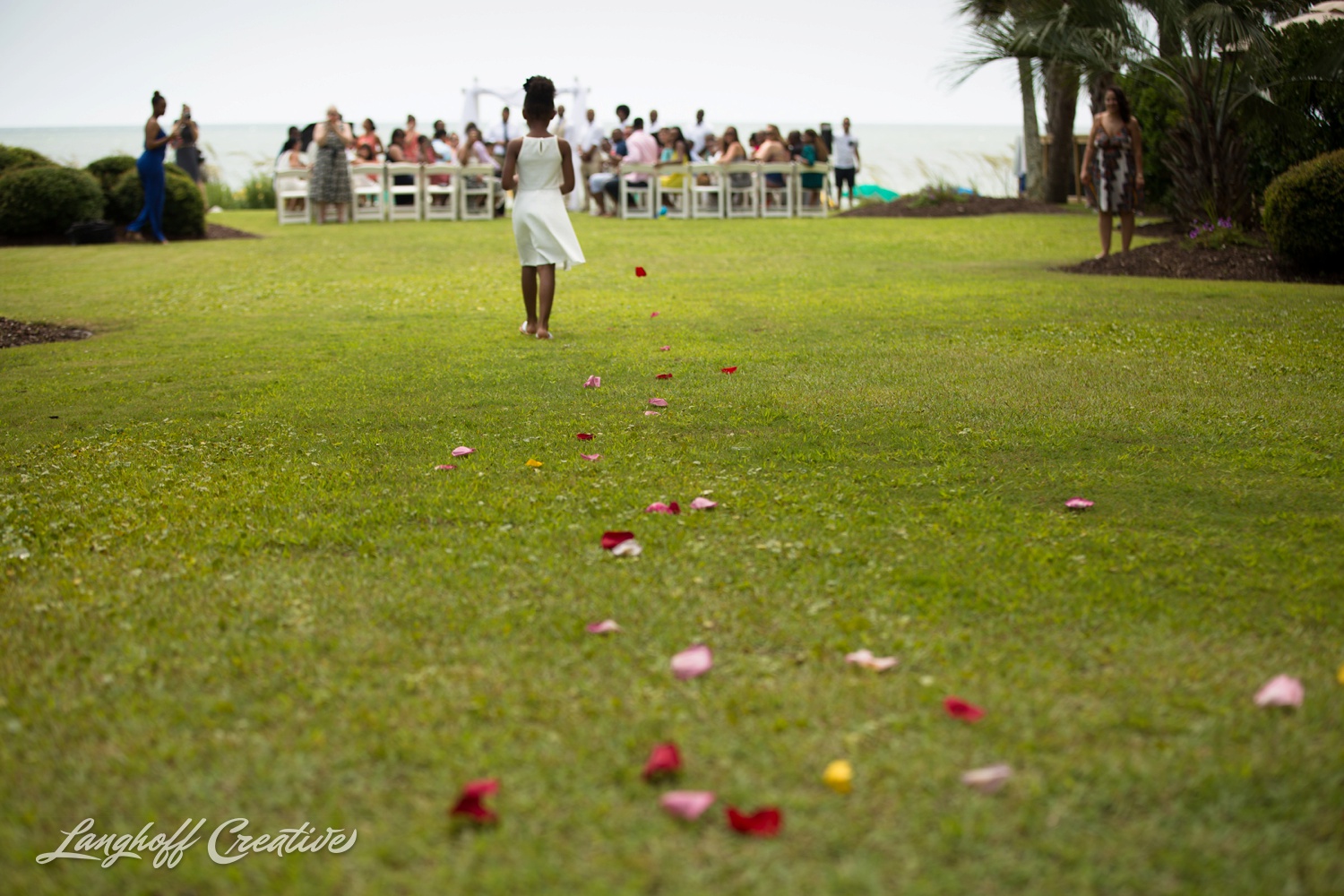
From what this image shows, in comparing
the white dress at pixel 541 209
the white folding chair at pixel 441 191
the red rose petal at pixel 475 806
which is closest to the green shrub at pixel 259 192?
the white folding chair at pixel 441 191

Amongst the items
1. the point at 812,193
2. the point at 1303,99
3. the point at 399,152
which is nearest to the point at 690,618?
the point at 1303,99

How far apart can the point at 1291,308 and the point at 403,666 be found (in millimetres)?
8280

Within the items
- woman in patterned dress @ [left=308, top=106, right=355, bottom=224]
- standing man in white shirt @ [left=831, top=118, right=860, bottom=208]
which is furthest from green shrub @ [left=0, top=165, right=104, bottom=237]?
standing man in white shirt @ [left=831, top=118, right=860, bottom=208]

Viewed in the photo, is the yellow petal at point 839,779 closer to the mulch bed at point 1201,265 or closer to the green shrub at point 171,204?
the mulch bed at point 1201,265

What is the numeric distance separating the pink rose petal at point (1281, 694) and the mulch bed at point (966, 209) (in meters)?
20.7

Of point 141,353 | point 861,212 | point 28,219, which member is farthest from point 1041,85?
point 28,219

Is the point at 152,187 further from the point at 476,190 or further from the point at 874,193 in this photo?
the point at 874,193

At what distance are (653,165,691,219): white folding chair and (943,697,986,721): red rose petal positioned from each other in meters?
21.5

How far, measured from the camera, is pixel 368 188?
24.1m

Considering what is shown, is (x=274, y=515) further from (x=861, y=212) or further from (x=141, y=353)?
(x=861, y=212)

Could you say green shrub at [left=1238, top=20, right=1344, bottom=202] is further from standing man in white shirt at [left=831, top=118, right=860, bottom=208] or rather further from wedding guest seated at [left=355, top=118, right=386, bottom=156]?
wedding guest seated at [left=355, top=118, right=386, bottom=156]

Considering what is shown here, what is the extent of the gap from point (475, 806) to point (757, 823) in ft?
1.68

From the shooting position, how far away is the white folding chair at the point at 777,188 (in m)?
23.4

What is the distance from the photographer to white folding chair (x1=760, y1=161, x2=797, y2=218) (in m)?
23.4
